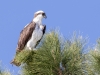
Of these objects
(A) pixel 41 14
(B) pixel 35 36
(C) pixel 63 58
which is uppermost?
(A) pixel 41 14

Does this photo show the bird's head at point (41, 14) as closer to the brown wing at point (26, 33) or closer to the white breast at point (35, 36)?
the brown wing at point (26, 33)

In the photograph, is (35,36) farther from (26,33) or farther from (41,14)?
(41,14)

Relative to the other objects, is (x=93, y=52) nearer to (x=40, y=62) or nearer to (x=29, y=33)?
(x=40, y=62)

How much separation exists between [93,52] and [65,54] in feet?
1.12

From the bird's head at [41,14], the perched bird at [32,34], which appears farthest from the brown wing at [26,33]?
the bird's head at [41,14]

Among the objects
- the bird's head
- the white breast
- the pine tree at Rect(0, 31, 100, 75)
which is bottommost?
the pine tree at Rect(0, 31, 100, 75)

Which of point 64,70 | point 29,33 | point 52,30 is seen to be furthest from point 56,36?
point 29,33

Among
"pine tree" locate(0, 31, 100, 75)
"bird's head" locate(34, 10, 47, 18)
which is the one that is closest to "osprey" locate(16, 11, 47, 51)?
"bird's head" locate(34, 10, 47, 18)

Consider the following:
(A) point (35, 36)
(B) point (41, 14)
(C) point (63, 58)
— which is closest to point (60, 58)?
(C) point (63, 58)

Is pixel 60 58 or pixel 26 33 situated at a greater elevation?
pixel 26 33

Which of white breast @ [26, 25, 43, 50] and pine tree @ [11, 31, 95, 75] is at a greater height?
white breast @ [26, 25, 43, 50]

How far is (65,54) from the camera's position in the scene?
4109 mm

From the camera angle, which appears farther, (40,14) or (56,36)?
(40,14)

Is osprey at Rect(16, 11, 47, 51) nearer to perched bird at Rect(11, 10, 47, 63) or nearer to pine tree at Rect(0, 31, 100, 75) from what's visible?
perched bird at Rect(11, 10, 47, 63)
